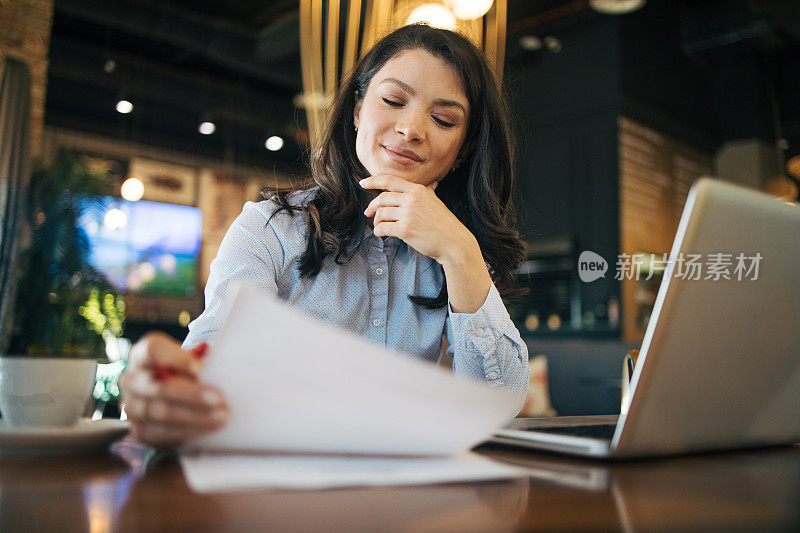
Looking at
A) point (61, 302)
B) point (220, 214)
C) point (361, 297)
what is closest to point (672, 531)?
point (361, 297)

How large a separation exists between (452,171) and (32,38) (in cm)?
450

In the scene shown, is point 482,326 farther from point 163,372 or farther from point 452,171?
point 163,372

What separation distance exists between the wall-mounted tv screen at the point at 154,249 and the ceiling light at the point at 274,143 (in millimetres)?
1327

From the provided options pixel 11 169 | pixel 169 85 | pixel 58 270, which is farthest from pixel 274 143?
pixel 11 169

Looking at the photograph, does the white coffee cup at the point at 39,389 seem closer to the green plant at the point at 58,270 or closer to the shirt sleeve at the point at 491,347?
the shirt sleeve at the point at 491,347

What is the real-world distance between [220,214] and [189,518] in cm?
887

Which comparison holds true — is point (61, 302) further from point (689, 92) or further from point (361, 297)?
point (689, 92)

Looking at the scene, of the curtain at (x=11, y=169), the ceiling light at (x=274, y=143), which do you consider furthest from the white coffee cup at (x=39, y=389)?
the ceiling light at (x=274, y=143)

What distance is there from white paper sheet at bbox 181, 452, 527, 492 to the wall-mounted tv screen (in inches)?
312

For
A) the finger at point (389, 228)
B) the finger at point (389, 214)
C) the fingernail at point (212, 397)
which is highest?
the finger at point (389, 214)

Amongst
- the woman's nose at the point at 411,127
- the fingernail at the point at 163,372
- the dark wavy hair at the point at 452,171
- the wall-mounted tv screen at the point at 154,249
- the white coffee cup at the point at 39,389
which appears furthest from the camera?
the wall-mounted tv screen at the point at 154,249

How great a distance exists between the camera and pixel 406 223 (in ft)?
3.10

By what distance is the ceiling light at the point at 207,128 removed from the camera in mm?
8055
